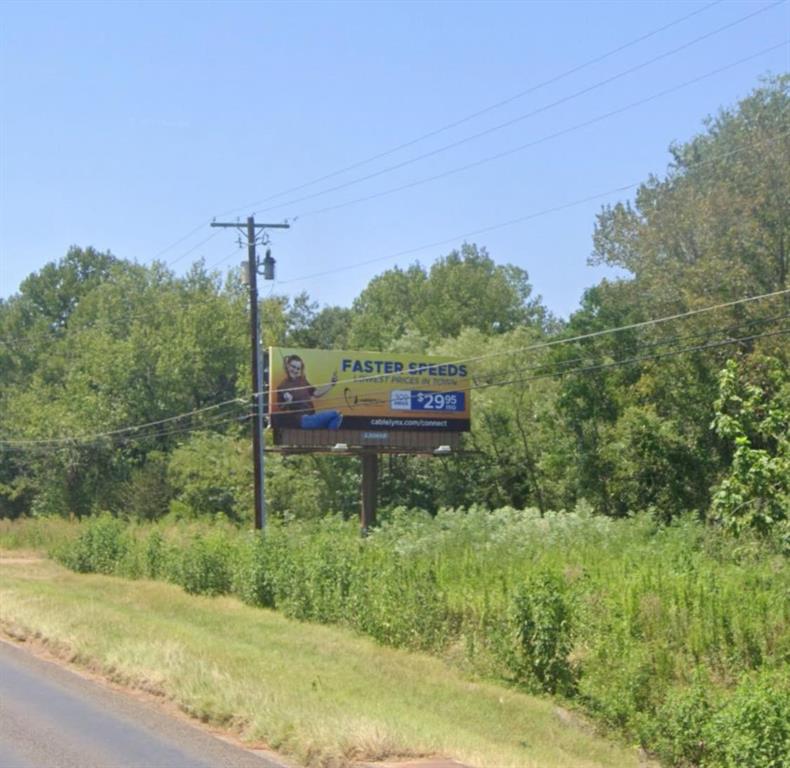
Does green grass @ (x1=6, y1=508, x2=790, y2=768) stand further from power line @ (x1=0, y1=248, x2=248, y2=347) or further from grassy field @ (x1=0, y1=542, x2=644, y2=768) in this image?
power line @ (x1=0, y1=248, x2=248, y2=347)

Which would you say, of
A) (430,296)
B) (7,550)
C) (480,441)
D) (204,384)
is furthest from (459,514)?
(430,296)

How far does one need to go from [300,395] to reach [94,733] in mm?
31752

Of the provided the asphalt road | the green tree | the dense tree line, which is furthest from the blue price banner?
the asphalt road

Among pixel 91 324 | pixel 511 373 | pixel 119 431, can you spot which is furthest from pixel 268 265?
pixel 91 324

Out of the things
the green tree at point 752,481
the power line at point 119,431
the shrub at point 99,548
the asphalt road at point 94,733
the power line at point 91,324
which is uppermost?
the power line at point 91,324

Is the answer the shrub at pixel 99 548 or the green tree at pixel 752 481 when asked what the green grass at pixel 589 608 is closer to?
the green tree at pixel 752 481

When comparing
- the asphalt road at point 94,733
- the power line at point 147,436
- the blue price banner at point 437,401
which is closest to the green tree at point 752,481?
the asphalt road at point 94,733

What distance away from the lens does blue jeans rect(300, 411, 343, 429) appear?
4272cm

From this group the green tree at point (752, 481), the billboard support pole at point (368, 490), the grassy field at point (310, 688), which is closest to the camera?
the grassy field at point (310, 688)

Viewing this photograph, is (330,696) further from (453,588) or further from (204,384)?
(204,384)

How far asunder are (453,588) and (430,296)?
65901 millimetres

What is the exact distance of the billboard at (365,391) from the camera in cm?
Result: 4238

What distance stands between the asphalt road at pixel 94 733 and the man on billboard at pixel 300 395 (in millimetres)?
27834

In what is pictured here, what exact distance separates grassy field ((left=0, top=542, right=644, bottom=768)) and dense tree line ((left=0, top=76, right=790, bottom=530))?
563cm
